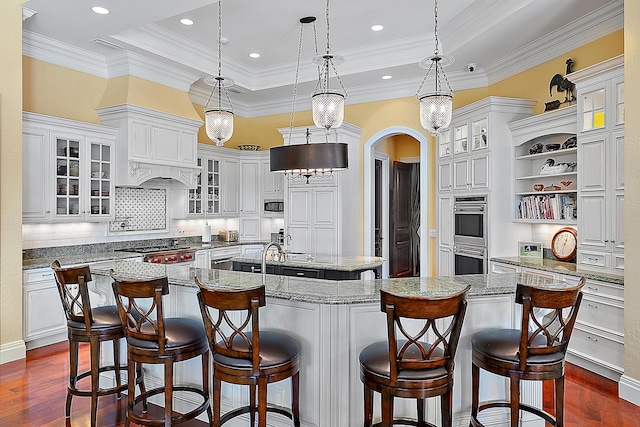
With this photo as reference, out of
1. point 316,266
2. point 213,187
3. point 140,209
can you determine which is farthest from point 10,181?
point 213,187

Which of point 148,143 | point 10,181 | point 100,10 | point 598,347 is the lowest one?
point 598,347

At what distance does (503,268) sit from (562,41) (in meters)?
2.56

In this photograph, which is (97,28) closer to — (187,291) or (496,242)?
(187,291)

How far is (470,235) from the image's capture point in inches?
222

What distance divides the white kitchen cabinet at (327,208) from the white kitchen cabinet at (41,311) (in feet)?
10.7

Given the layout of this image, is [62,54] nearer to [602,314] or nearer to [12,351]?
[12,351]

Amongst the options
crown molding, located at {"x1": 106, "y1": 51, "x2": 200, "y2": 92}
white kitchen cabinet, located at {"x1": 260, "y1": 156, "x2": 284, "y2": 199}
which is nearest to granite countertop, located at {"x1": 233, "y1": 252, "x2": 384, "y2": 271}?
white kitchen cabinet, located at {"x1": 260, "y1": 156, "x2": 284, "y2": 199}

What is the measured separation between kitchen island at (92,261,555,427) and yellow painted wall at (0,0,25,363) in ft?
7.38

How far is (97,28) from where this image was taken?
4812 mm

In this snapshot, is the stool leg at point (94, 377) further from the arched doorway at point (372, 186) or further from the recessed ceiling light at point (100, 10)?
the arched doorway at point (372, 186)

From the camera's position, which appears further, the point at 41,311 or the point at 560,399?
the point at 41,311

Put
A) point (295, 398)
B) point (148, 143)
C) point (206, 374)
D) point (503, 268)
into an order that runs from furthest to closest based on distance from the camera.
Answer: point (148, 143) → point (503, 268) → point (206, 374) → point (295, 398)

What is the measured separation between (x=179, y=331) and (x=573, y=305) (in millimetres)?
2229

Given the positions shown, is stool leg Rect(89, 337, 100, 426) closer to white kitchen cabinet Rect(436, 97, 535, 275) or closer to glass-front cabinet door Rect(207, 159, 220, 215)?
white kitchen cabinet Rect(436, 97, 535, 275)
